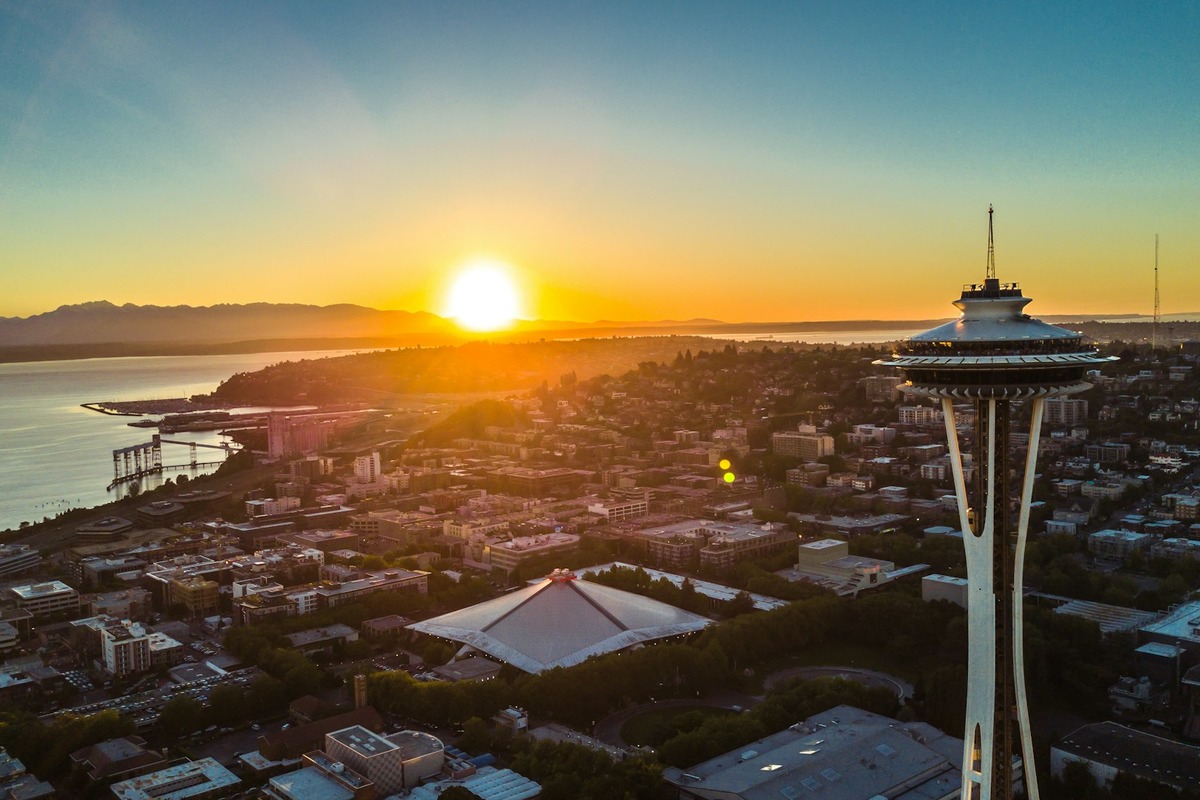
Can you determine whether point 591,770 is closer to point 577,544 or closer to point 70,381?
point 577,544

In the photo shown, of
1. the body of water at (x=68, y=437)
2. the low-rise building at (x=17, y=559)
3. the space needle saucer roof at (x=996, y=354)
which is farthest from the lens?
the body of water at (x=68, y=437)

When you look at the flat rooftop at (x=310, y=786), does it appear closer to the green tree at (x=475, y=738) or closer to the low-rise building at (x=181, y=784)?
the low-rise building at (x=181, y=784)

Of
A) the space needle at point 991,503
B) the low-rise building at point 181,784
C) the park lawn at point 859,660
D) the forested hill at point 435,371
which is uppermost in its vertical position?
the space needle at point 991,503

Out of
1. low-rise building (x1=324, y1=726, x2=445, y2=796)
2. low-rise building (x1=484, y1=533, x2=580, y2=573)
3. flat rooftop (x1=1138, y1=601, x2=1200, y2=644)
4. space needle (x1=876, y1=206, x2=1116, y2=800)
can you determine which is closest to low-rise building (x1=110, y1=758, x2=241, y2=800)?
low-rise building (x1=324, y1=726, x2=445, y2=796)

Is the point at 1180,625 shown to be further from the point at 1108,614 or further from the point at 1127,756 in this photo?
the point at 1127,756

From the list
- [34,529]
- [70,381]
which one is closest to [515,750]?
[34,529]

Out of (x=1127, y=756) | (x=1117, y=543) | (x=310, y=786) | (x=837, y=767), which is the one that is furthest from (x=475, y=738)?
(x=1117, y=543)

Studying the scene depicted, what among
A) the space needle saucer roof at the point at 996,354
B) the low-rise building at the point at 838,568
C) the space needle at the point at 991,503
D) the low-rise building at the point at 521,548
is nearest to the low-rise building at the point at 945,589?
the low-rise building at the point at 838,568
